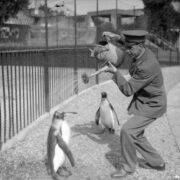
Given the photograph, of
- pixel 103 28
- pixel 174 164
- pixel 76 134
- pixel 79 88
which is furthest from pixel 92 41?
pixel 174 164

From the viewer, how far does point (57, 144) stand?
4391 mm

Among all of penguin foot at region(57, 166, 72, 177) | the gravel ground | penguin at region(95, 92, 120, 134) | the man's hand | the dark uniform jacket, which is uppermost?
the man's hand

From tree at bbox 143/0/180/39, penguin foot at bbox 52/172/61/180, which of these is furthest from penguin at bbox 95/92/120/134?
tree at bbox 143/0/180/39

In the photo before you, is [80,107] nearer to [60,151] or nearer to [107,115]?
[107,115]

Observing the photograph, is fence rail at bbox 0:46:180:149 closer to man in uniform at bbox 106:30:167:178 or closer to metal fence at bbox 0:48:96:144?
metal fence at bbox 0:48:96:144

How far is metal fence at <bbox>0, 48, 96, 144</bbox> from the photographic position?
19.7 feet

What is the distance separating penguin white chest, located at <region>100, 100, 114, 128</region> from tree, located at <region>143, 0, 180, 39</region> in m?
22.2

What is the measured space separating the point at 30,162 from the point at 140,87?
1.92 meters

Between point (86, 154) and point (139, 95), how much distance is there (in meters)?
1.39

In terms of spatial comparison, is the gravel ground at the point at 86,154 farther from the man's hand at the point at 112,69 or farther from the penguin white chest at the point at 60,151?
the man's hand at the point at 112,69

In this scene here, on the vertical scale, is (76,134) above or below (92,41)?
below

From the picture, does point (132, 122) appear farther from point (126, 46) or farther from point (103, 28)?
point (103, 28)

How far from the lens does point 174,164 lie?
538 cm

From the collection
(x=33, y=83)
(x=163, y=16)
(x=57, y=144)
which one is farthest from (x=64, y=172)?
(x=163, y=16)
